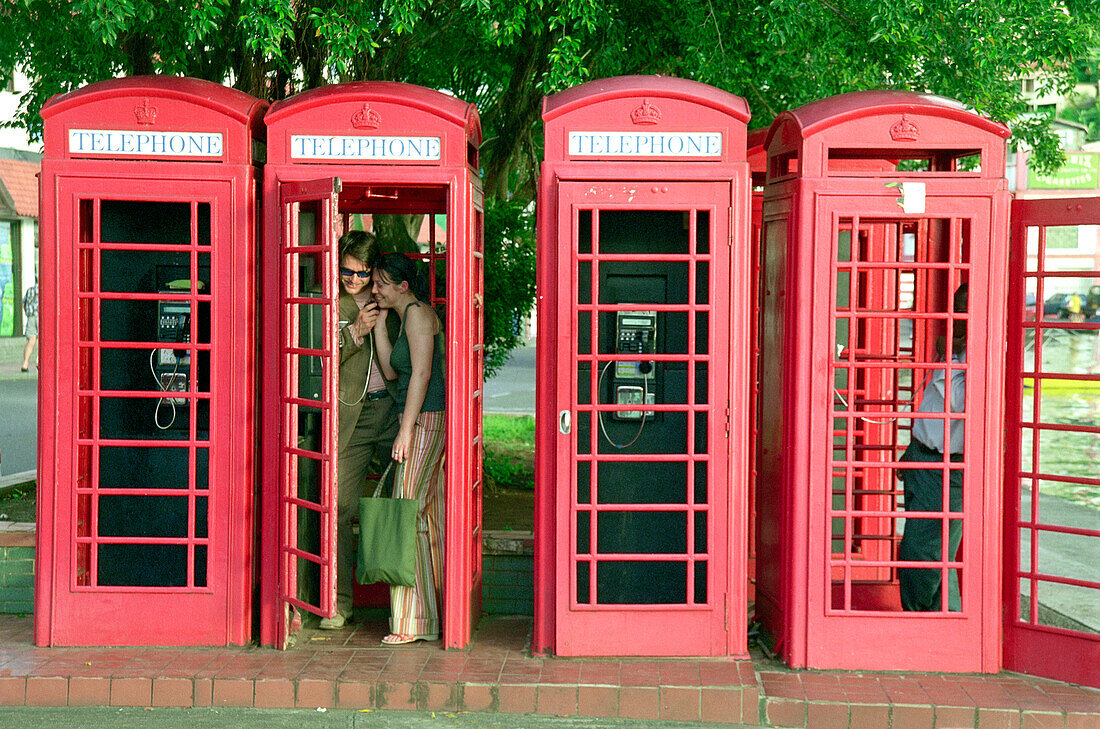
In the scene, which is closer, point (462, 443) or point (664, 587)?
point (462, 443)

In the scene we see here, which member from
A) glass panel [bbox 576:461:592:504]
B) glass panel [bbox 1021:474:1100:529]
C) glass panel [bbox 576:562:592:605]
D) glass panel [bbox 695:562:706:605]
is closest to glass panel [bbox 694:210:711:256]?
glass panel [bbox 576:461:592:504]

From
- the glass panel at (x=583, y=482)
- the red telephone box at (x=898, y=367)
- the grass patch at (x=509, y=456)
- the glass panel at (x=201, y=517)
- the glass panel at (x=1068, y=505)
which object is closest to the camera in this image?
the red telephone box at (x=898, y=367)

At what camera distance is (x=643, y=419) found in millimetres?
5488

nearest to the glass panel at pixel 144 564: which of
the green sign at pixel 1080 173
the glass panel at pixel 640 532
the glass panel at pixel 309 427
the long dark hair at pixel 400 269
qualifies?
the glass panel at pixel 309 427

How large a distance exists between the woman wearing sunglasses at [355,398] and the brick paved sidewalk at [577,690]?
2.73 ft

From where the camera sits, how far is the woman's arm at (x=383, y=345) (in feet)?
19.1

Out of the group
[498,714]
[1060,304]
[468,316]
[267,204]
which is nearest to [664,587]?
[498,714]

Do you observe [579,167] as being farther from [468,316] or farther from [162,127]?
[162,127]

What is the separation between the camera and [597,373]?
5.24 metres

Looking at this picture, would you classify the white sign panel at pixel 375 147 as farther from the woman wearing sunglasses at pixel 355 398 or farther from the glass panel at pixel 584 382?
the glass panel at pixel 584 382

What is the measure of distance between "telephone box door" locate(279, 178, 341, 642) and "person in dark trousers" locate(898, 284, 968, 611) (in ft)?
9.31

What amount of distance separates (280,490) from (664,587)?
2.06m

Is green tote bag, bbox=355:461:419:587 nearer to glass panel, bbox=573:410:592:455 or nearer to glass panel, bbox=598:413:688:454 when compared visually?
glass panel, bbox=573:410:592:455

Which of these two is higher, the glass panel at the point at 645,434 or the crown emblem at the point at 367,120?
the crown emblem at the point at 367,120
